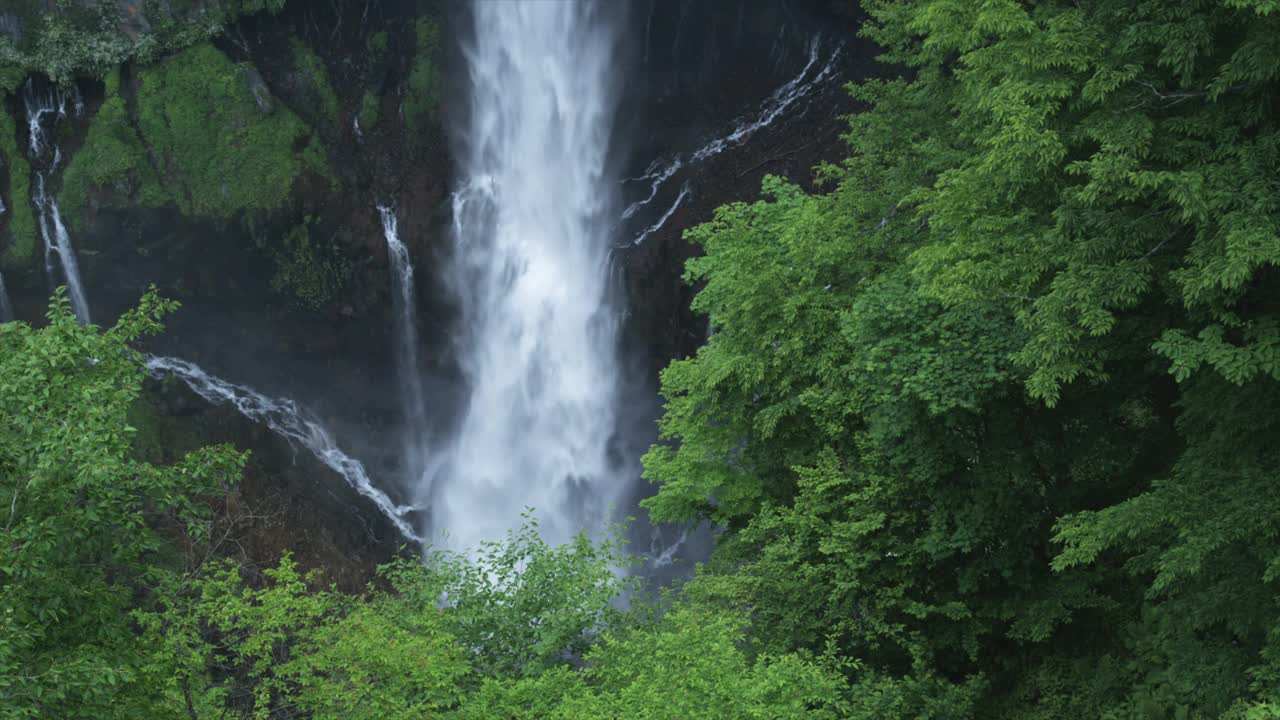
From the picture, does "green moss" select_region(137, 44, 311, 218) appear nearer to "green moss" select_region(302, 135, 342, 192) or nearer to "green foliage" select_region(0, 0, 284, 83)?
"green moss" select_region(302, 135, 342, 192)

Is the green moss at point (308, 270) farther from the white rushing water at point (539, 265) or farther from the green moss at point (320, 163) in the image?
the white rushing water at point (539, 265)

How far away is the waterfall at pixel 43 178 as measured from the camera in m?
27.3

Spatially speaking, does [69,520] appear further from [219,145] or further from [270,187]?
[219,145]

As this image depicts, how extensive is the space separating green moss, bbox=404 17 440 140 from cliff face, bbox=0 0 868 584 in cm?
5

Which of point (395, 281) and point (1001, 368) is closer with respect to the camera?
point (1001, 368)

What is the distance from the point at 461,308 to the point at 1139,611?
20154mm

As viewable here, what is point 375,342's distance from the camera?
2902 centimetres

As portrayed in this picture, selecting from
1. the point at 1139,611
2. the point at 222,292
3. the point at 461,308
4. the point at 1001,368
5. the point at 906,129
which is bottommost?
the point at 1139,611

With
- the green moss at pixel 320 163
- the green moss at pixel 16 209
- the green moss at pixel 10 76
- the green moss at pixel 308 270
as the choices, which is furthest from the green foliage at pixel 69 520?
the green moss at pixel 10 76

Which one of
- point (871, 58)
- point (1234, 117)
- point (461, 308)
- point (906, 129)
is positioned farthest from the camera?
point (461, 308)

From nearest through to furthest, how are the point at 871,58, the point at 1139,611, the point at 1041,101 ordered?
1. the point at 1041,101
2. the point at 1139,611
3. the point at 871,58

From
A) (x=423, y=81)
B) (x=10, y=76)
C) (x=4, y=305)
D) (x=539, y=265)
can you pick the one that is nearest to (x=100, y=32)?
(x=10, y=76)

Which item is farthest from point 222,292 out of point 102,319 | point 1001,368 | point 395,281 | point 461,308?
point 1001,368

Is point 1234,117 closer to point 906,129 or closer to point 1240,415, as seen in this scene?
point 1240,415
